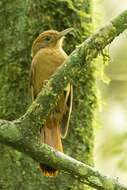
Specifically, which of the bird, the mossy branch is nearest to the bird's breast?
the bird

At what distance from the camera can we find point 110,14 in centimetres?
639

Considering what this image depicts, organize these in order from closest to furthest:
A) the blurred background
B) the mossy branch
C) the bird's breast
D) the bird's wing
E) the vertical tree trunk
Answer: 1. the mossy branch
2. the vertical tree trunk
3. the bird's wing
4. the bird's breast
5. the blurred background

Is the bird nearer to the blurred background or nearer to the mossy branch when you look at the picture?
the mossy branch

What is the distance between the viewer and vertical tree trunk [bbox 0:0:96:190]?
3680mm

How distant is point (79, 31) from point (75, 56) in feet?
3.72

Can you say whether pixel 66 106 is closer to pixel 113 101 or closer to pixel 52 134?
pixel 52 134

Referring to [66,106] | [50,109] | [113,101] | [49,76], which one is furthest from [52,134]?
[113,101]

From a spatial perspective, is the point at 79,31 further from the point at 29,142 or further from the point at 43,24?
the point at 29,142

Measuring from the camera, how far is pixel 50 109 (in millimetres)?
2934

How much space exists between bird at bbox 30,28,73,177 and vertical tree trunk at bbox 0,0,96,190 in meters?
0.04

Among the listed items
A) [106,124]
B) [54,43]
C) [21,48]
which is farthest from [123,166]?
[106,124]

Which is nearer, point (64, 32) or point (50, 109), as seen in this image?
point (50, 109)

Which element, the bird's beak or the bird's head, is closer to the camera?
the bird's beak

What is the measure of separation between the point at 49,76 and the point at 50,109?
105 centimetres
